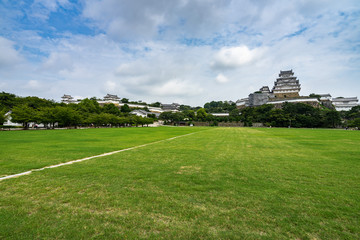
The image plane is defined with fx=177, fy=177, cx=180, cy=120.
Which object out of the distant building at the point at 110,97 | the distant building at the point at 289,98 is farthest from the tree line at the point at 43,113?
the distant building at the point at 289,98

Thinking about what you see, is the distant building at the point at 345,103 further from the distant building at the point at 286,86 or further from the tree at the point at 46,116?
the tree at the point at 46,116

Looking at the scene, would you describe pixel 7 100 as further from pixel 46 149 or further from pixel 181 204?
pixel 181 204

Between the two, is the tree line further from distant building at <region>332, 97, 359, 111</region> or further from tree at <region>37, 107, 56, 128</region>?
distant building at <region>332, 97, 359, 111</region>

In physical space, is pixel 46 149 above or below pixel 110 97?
below

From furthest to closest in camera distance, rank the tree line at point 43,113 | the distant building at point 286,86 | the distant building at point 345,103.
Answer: the distant building at point 345,103 < the distant building at point 286,86 < the tree line at point 43,113

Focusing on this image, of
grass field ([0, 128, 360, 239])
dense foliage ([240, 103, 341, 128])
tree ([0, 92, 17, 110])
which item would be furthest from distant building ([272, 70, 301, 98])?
tree ([0, 92, 17, 110])

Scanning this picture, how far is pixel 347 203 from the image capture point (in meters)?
3.74

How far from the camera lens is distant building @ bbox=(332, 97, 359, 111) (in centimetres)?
7881

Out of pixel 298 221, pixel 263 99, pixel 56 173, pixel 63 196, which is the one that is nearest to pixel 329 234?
pixel 298 221

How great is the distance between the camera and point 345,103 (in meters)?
80.8

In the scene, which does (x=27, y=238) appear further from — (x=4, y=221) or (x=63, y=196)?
(x=63, y=196)

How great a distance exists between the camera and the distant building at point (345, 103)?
7881cm

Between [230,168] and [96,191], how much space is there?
14.8 ft

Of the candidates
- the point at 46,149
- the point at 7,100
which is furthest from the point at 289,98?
the point at 7,100
